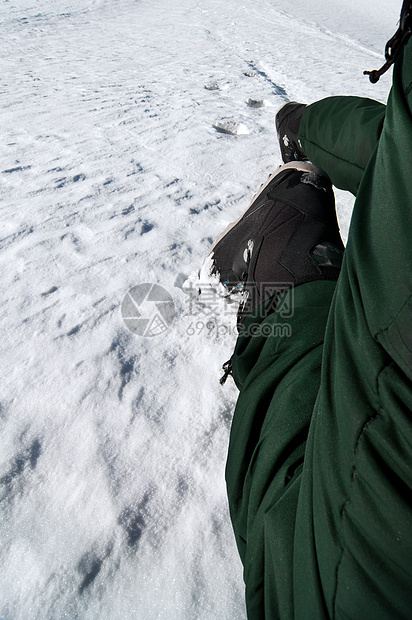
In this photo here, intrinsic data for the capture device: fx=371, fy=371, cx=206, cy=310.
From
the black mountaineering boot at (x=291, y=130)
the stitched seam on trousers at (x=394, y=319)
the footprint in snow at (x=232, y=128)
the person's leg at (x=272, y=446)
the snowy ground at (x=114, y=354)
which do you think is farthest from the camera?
the footprint in snow at (x=232, y=128)

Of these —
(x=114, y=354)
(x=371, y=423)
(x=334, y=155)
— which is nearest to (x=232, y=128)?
(x=334, y=155)

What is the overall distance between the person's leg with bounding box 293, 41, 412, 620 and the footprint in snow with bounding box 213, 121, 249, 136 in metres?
2.60

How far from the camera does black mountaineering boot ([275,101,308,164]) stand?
56.7 inches

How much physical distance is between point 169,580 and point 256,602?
29cm

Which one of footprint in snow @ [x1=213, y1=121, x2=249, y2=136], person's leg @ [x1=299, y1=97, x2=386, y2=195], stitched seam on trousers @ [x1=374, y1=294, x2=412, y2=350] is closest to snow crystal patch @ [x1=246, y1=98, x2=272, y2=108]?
footprint in snow @ [x1=213, y1=121, x2=249, y2=136]

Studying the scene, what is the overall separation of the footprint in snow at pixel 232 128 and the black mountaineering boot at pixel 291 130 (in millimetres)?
1195

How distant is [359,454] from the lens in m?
0.33

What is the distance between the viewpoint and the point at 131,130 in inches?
108

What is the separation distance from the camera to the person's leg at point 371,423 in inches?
12.0

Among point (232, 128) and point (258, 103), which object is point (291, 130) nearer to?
point (232, 128)

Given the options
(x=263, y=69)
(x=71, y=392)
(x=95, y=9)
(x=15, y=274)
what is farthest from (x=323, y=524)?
(x=95, y=9)

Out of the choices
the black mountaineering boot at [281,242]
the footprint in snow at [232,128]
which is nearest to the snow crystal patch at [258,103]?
the footprint in snow at [232,128]

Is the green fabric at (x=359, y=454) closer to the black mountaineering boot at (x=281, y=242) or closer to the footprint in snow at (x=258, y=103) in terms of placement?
the black mountaineering boot at (x=281, y=242)

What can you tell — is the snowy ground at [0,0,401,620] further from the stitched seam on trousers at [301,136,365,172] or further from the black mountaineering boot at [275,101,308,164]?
the stitched seam on trousers at [301,136,365,172]
